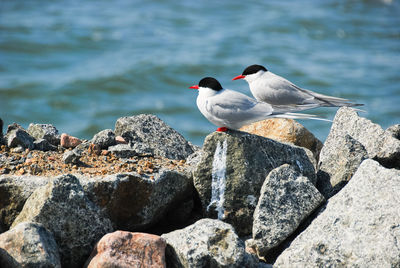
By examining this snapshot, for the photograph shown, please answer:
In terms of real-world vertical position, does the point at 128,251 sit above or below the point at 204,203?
above

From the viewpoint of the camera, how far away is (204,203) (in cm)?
520

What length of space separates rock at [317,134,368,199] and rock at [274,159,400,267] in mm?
701

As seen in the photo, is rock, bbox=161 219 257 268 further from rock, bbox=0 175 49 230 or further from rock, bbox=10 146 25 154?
rock, bbox=10 146 25 154

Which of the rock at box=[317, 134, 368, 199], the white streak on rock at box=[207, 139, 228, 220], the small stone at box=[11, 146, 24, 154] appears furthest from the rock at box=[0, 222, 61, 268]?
the rock at box=[317, 134, 368, 199]

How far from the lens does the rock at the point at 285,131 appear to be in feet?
21.5

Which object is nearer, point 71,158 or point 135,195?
point 135,195

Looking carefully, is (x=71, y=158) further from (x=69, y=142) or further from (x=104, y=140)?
(x=69, y=142)

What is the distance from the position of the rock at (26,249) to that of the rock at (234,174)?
1560mm

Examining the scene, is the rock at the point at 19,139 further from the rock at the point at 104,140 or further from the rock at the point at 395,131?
the rock at the point at 395,131

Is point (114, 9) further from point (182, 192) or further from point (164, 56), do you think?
point (182, 192)

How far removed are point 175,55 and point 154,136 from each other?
13.7 m

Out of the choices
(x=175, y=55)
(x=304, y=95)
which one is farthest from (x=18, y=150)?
(x=175, y=55)

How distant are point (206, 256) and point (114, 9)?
838 inches

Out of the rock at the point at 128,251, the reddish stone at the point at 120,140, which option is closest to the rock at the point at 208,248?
the rock at the point at 128,251
